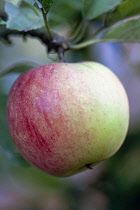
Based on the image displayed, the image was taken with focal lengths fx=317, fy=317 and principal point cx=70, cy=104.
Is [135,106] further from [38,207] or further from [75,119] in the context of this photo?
[75,119]

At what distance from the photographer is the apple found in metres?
0.65

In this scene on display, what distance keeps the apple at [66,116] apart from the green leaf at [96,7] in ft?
0.61

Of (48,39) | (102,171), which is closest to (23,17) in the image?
(48,39)

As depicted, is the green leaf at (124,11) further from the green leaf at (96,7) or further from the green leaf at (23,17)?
the green leaf at (23,17)

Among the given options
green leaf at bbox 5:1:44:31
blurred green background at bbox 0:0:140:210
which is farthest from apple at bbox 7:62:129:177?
blurred green background at bbox 0:0:140:210

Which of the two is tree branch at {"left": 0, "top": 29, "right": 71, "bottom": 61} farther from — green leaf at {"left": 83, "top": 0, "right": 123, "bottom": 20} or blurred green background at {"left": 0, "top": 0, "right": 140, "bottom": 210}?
blurred green background at {"left": 0, "top": 0, "right": 140, "bottom": 210}

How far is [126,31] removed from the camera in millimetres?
753

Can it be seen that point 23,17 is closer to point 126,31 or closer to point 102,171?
point 126,31

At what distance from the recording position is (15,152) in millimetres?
892

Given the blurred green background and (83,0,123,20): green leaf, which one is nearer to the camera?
(83,0,123,20): green leaf

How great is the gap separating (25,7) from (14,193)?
135cm

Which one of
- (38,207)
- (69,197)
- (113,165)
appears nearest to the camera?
(113,165)

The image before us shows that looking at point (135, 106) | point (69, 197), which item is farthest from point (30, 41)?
point (69, 197)

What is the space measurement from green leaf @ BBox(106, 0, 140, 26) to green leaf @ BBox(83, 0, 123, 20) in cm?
2
